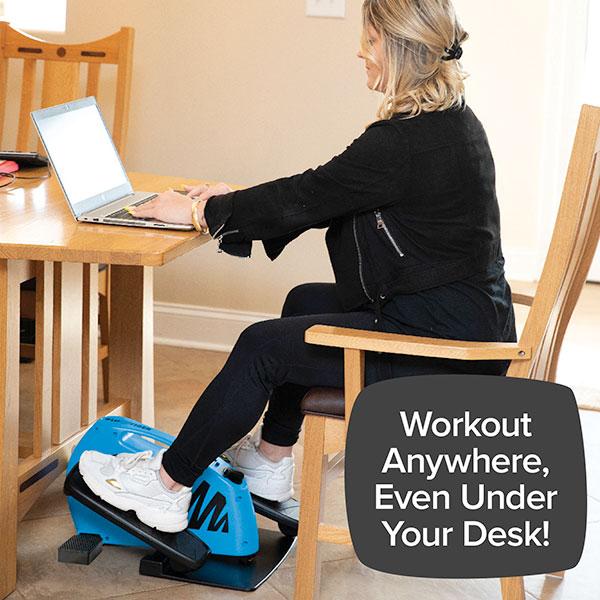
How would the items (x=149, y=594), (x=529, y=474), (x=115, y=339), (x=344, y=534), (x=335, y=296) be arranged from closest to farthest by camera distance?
(x=529, y=474), (x=344, y=534), (x=149, y=594), (x=335, y=296), (x=115, y=339)

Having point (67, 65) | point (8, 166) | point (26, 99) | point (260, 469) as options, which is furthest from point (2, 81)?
point (260, 469)

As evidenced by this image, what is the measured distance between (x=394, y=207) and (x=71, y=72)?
4.94 ft

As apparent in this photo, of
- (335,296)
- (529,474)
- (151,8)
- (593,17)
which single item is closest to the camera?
(529,474)

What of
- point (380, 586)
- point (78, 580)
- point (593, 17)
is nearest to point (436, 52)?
point (380, 586)

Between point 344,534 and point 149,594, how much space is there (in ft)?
1.46

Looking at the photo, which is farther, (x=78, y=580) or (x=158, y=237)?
(x=78, y=580)

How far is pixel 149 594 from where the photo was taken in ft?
6.82

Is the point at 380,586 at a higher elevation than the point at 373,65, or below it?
below

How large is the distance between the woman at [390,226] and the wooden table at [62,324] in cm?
19

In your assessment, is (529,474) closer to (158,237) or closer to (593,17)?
(158,237)

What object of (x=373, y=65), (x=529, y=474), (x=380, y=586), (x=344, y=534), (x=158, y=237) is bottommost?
(x=380, y=586)

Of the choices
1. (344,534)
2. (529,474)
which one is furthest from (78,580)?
(529,474)

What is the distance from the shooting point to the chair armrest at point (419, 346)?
1.68m

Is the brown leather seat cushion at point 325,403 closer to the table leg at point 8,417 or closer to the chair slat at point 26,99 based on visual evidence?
the table leg at point 8,417
